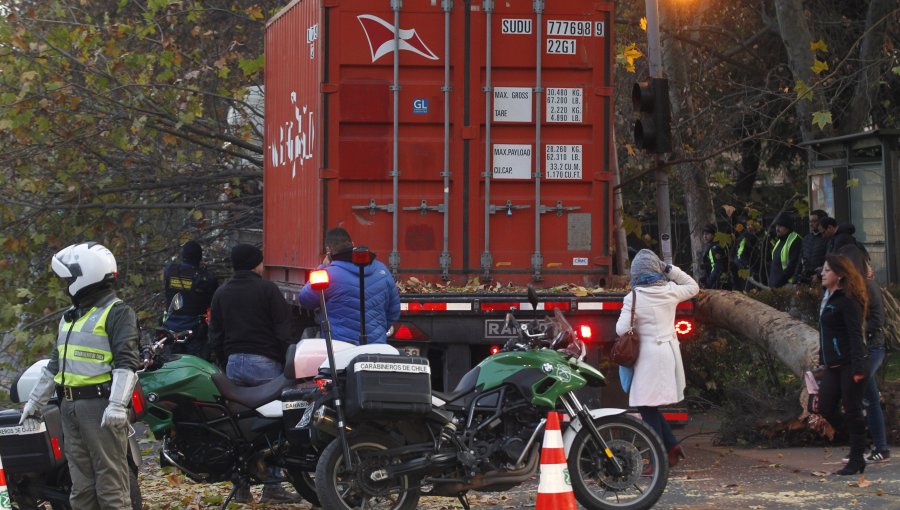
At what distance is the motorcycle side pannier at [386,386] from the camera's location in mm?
7238

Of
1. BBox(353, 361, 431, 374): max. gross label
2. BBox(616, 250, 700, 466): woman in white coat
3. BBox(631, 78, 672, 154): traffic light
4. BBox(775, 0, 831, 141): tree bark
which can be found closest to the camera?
BBox(353, 361, 431, 374): max. gross label

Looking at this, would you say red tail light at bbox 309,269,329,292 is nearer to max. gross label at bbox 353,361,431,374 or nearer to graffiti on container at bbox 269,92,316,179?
max. gross label at bbox 353,361,431,374

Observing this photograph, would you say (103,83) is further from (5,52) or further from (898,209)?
(898,209)

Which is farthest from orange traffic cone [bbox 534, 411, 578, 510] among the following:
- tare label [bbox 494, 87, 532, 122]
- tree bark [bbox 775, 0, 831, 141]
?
tree bark [bbox 775, 0, 831, 141]

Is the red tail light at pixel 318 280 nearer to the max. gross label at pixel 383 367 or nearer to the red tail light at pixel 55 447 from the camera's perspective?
the max. gross label at pixel 383 367

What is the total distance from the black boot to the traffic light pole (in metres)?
3.13

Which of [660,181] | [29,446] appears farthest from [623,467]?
[660,181]

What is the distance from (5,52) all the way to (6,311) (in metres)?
2.77

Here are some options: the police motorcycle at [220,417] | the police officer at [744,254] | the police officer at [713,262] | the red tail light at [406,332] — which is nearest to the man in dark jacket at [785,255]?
the police officer at [744,254]

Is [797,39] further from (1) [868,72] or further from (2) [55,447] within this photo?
(2) [55,447]

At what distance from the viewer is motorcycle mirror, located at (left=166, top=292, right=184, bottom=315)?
10891 mm

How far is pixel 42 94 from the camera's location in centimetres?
1420

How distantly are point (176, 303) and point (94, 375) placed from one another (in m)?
4.07

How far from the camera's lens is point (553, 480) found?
6.53 metres
